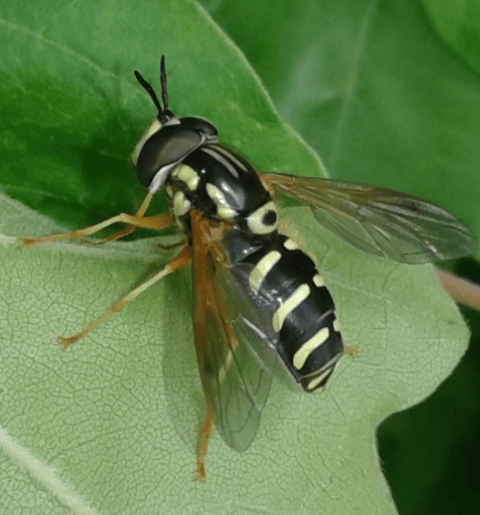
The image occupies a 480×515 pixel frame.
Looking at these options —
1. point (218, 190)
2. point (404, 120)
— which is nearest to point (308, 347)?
point (218, 190)

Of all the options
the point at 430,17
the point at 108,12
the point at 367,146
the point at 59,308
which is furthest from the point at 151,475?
the point at 430,17

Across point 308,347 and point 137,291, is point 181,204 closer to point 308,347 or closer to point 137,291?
point 137,291

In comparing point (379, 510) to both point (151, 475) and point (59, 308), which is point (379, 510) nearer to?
point (151, 475)

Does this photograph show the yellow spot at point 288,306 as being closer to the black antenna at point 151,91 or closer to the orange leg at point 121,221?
Answer: the orange leg at point 121,221

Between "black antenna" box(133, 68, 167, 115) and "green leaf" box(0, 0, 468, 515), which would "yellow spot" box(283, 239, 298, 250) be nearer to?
"green leaf" box(0, 0, 468, 515)

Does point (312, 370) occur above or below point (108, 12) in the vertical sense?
below

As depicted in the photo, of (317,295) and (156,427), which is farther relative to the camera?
(317,295)

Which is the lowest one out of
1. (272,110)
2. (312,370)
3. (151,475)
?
(151,475)
